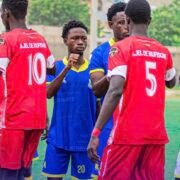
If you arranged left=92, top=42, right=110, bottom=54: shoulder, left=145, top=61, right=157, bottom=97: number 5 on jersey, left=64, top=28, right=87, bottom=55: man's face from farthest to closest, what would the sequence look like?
left=64, top=28, right=87, bottom=55: man's face, left=92, top=42, right=110, bottom=54: shoulder, left=145, top=61, right=157, bottom=97: number 5 on jersey

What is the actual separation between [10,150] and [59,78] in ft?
2.99

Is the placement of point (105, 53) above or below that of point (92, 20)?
above

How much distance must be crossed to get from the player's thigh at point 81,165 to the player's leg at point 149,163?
1379 millimetres

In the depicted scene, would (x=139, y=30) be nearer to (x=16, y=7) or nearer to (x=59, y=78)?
(x=16, y=7)

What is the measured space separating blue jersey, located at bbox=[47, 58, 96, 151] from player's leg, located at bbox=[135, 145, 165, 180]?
1.34 metres

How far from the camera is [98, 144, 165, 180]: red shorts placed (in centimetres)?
359

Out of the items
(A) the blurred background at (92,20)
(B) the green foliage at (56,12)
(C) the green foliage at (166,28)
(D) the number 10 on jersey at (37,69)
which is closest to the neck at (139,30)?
(D) the number 10 on jersey at (37,69)

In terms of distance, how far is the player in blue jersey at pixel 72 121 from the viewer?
16.2 ft

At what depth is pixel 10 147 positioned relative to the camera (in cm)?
400

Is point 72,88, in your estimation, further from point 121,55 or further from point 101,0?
point 101,0

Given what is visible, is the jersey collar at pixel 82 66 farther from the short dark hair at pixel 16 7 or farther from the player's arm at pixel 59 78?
the short dark hair at pixel 16 7

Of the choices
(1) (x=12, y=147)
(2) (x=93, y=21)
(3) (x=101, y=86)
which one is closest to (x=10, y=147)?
(1) (x=12, y=147)

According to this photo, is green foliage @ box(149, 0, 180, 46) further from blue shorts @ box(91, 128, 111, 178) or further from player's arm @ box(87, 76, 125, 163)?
player's arm @ box(87, 76, 125, 163)

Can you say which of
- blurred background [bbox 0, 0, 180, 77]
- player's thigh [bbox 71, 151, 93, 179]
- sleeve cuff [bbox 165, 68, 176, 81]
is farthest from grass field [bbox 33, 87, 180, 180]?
blurred background [bbox 0, 0, 180, 77]
